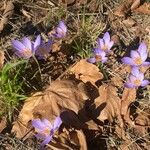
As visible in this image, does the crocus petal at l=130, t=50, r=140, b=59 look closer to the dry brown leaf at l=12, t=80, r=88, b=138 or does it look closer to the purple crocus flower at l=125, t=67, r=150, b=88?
the purple crocus flower at l=125, t=67, r=150, b=88

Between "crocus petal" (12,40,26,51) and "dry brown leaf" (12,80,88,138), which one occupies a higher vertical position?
"crocus petal" (12,40,26,51)

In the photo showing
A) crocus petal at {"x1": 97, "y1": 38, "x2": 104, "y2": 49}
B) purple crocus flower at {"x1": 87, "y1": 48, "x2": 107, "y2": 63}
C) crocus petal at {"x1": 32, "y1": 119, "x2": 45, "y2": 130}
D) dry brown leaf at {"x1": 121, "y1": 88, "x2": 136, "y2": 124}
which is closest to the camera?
crocus petal at {"x1": 32, "y1": 119, "x2": 45, "y2": 130}

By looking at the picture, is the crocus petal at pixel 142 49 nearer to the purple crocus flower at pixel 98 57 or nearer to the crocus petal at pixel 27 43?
the purple crocus flower at pixel 98 57

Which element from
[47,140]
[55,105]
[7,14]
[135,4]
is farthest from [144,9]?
[47,140]

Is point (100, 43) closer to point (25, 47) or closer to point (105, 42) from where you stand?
point (105, 42)

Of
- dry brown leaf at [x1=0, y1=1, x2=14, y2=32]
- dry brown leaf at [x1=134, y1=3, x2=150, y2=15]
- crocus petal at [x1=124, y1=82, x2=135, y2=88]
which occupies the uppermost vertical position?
dry brown leaf at [x1=0, y1=1, x2=14, y2=32]

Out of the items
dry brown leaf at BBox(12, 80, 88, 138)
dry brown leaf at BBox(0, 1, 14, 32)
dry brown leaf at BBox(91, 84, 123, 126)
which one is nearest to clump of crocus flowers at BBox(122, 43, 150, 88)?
dry brown leaf at BBox(91, 84, 123, 126)
